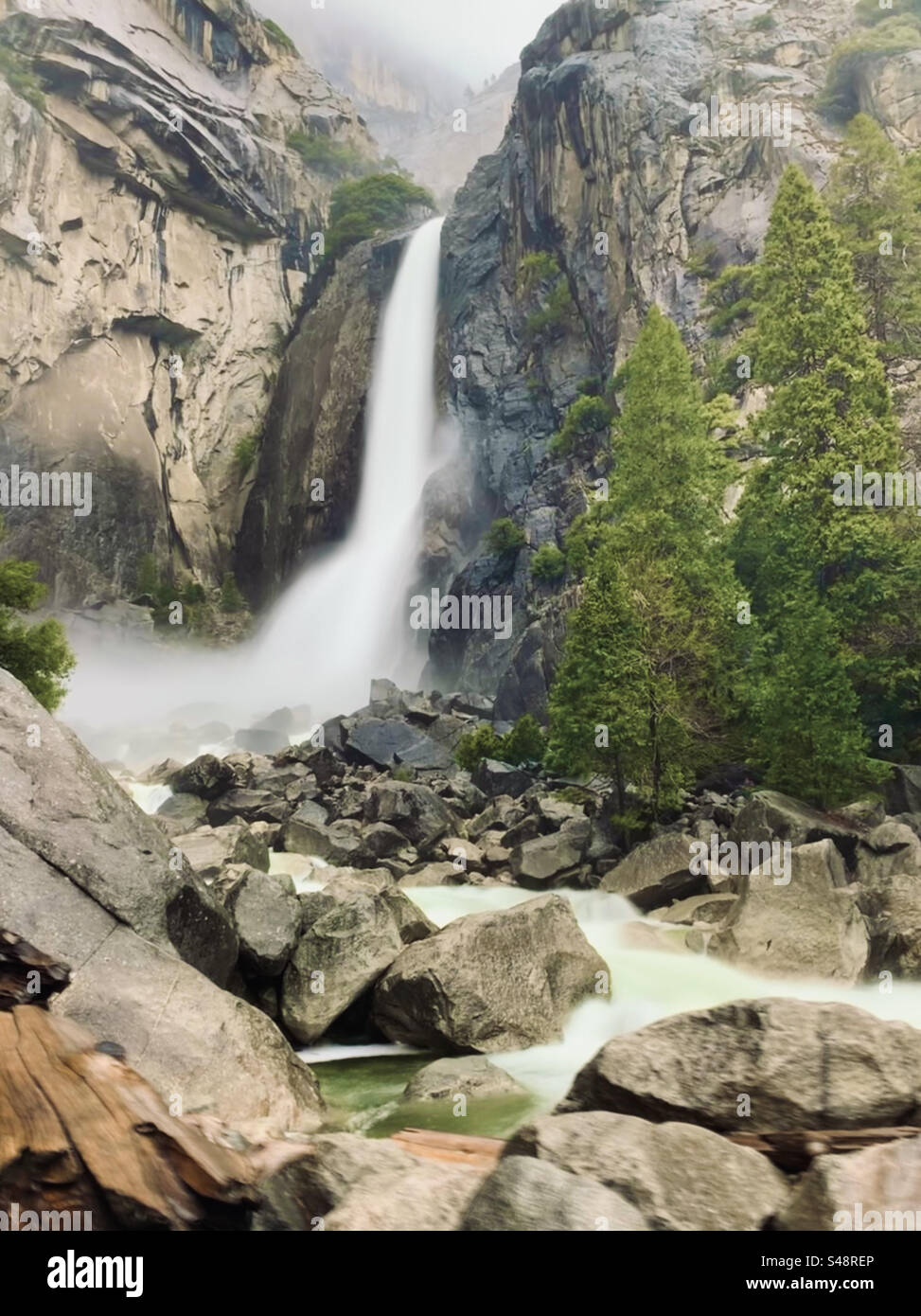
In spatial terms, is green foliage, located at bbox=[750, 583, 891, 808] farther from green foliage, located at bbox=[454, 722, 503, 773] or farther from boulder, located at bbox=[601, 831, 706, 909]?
green foliage, located at bbox=[454, 722, 503, 773]

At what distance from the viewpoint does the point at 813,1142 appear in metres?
7.00

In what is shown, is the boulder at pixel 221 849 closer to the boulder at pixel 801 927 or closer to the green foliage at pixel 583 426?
the boulder at pixel 801 927

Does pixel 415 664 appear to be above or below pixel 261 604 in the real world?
below

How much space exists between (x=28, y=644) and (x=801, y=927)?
82.3ft

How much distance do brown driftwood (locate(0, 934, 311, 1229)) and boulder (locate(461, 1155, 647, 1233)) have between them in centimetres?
181

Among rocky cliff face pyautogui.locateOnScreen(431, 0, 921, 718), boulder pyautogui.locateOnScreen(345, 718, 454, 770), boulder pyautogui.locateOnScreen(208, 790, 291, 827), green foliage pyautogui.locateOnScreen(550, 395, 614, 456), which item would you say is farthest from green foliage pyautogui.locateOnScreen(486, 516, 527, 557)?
boulder pyautogui.locateOnScreen(208, 790, 291, 827)

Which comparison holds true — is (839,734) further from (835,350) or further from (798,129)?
(798,129)

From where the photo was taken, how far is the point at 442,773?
37.2m

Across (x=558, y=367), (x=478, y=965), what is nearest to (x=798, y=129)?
(x=558, y=367)

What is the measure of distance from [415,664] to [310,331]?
112 feet

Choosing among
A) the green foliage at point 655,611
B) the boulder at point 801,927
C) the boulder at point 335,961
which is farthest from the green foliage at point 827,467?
the boulder at point 335,961

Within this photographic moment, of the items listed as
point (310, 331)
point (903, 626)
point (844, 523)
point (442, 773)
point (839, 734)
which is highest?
point (310, 331)

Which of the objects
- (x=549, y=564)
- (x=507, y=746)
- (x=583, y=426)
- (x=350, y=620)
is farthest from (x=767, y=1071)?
(x=350, y=620)

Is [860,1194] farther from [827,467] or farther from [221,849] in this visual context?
[827,467]
